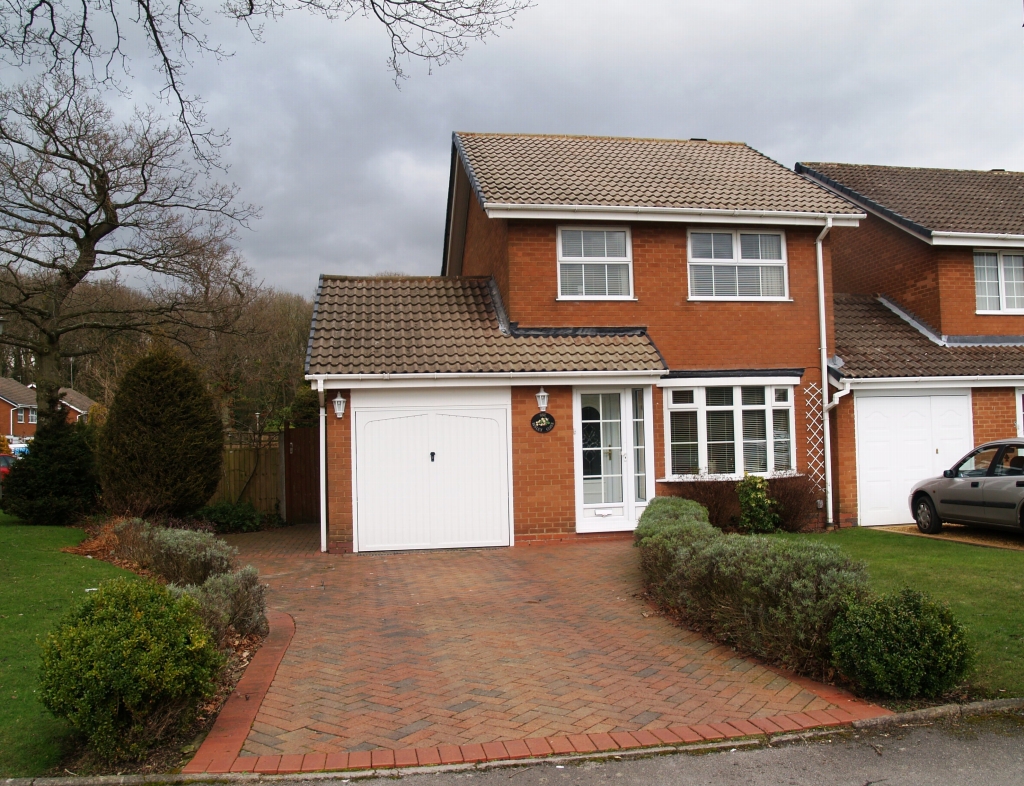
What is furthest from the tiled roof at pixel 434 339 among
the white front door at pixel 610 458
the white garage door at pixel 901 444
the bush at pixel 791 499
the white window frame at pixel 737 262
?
the white garage door at pixel 901 444

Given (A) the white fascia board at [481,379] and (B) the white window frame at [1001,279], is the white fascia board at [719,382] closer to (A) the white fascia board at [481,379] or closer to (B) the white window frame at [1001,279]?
(A) the white fascia board at [481,379]

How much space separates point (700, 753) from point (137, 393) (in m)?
12.3

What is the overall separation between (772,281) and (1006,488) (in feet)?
16.6

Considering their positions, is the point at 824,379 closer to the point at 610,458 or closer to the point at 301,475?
the point at 610,458

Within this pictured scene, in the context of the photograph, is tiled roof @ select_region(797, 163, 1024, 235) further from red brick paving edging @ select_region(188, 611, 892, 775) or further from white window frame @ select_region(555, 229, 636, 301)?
red brick paving edging @ select_region(188, 611, 892, 775)

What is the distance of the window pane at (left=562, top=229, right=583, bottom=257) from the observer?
1409 cm

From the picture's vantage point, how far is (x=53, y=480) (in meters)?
15.6

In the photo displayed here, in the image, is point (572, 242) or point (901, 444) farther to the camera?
point (901, 444)

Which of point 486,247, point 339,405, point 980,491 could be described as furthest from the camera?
point 486,247

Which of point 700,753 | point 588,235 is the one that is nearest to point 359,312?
point 588,235

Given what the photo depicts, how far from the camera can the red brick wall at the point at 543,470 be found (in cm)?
1298

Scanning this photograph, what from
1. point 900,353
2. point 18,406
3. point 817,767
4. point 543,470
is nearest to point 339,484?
point 543,470

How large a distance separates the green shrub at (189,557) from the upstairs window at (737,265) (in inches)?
358

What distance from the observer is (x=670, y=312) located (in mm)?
14305
